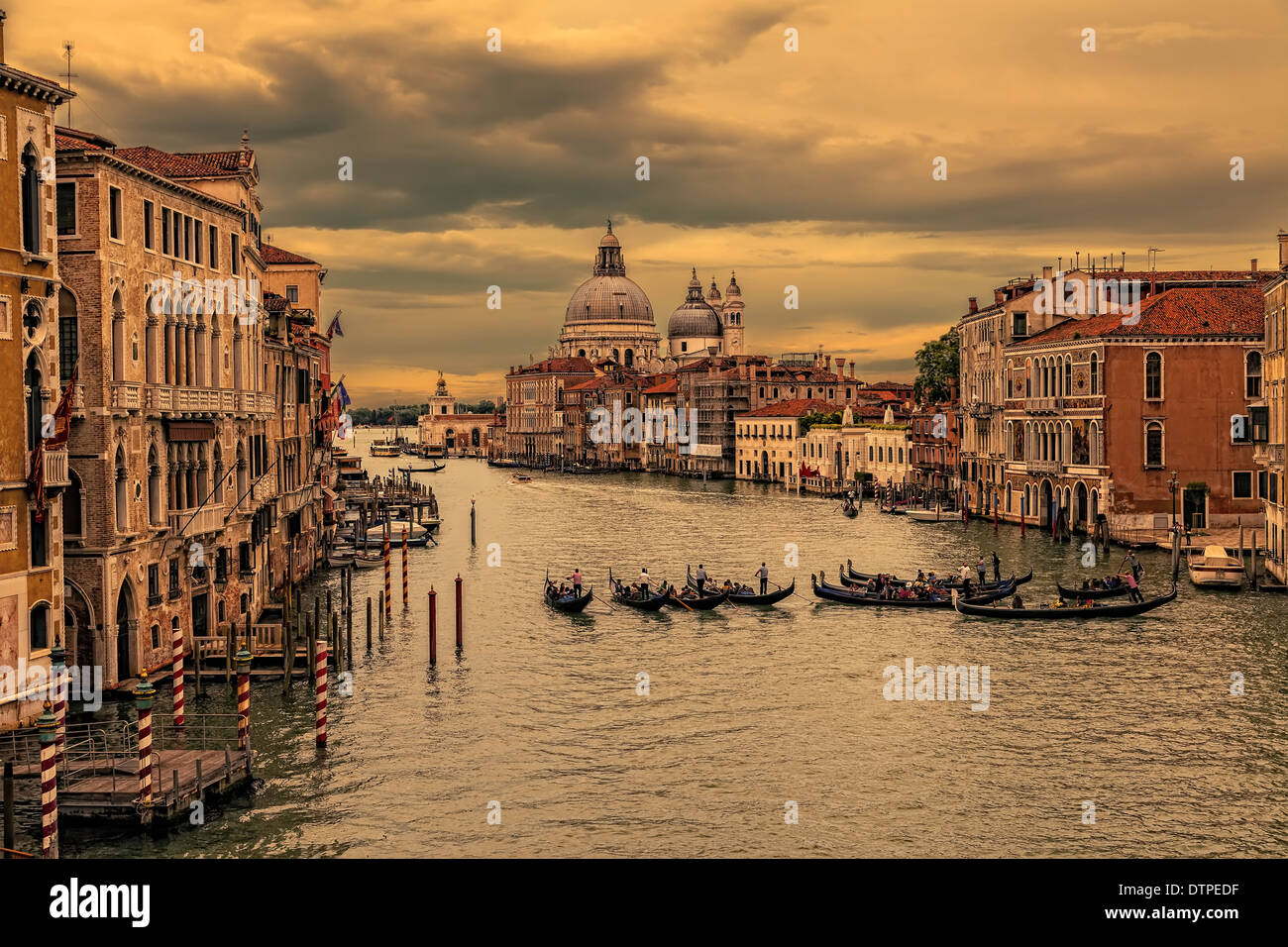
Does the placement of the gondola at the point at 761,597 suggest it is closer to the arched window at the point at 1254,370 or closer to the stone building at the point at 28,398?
the stone building at the point at 28,398

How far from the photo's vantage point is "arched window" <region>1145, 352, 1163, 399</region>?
150 feet

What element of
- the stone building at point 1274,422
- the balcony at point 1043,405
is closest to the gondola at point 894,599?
the stone building at point 1274,422

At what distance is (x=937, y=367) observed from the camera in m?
88.7

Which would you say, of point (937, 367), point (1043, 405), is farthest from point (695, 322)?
point (1043, 405)

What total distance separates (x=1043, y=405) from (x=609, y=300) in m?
134

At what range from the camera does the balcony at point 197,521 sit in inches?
909

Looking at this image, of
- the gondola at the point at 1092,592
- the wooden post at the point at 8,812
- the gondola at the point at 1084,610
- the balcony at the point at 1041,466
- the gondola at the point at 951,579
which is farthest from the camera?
the balcony at the point at 1041,466

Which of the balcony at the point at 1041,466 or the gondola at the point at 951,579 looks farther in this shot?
the balcony at the point at 1041,466

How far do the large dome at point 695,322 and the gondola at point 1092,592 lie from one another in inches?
5213

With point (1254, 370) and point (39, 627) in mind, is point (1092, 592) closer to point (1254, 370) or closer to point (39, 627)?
point (1254, 370)

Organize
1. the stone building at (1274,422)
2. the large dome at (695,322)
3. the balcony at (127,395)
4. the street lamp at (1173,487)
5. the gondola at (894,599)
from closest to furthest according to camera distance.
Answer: the balcony at (127,395), the stone building at (1274,422), the gondola at (894,599), the street lamp at (1173,487), the large dome at (695,322)

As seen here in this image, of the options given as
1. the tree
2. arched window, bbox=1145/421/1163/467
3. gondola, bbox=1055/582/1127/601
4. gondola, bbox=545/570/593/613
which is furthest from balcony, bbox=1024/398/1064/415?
the tree

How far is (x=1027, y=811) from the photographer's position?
16203 mm
